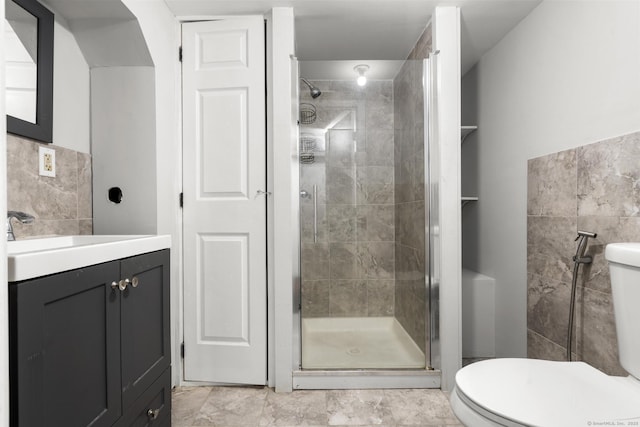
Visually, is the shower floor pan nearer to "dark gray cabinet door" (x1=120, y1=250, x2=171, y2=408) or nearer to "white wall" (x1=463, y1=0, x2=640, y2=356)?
"white wall" (x1=463, y1=0, x2=640, y2=356)

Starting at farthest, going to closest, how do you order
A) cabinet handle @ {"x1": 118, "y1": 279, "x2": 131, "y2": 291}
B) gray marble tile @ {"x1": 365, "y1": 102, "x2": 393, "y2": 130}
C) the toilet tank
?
gray marble tile @ {"x1": 365, "y1": 102, "x2": 393, "y2": 130}
the toilet tank
cabinet handle @ {"x1": 118, "y1": 279, "x2": 131, "y2": 291}

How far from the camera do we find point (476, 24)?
7.15 ft

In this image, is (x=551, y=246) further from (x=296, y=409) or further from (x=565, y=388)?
(x=296, y=409)

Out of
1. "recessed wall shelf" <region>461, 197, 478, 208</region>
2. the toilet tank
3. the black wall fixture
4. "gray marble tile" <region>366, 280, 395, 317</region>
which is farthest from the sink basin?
"recessed wall shelf" <region>461, 197, 478, 208</region>

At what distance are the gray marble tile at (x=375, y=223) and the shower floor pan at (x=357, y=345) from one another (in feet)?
1.78

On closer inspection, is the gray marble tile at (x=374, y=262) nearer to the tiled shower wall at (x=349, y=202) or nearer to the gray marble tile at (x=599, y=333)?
the tiled shower wall at (x=349, y=202)

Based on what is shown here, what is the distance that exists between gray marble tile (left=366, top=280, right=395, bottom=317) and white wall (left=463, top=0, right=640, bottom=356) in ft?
2.45

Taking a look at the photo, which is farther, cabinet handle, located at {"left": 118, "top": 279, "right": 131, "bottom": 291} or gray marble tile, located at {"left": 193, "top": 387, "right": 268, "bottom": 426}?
gray marble tile, located at {"left": 193, "top": 387, "right": 268, "bottom": 426}

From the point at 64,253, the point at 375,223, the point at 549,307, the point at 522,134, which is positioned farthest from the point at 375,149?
the point at 64,253

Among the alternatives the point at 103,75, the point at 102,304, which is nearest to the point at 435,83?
the point at 103,75

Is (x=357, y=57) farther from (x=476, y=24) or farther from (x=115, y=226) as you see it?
(x=115, y=226)

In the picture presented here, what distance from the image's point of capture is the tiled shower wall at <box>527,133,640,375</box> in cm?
150

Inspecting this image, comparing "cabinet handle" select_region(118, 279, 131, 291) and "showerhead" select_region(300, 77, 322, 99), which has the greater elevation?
"showerhead" select_region(300, 77, 322, 99)

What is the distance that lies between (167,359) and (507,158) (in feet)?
7.35
